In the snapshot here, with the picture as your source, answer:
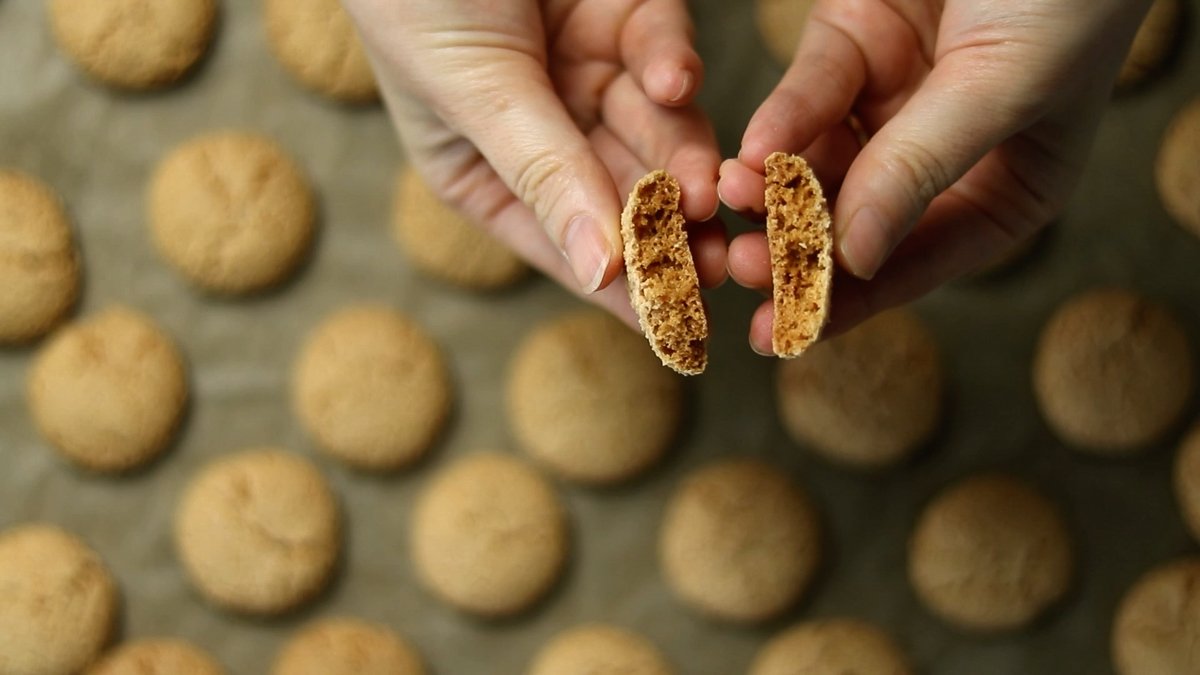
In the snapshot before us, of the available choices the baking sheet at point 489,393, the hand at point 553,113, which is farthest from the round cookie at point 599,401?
the hand at point 553,113

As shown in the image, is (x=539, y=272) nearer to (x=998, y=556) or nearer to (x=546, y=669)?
(x=546, y=669)

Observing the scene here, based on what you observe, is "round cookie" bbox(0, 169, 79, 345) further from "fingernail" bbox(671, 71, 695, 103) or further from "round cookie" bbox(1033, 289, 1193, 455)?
"round cookie" bbox(1033, 289, 1193, 455)

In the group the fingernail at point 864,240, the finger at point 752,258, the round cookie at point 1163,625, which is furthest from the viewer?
the round cookie at point 1163,625

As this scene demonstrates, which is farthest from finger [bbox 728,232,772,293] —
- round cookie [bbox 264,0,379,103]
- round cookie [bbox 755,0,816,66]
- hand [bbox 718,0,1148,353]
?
round cookie [bbox 264,0,379,103]

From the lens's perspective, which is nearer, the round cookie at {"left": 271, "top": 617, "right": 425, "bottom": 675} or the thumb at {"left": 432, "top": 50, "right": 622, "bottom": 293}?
the thumb at {"left": 432, "top": 50, "right": 622, "bottom": 293}

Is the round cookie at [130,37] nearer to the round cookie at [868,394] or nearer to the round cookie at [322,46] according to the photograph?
the round cookie at [322,46]

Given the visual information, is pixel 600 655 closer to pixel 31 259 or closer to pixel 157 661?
pixel 157 661

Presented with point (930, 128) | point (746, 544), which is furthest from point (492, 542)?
point (930, 128)

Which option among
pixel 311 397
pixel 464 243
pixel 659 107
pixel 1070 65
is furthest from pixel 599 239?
pixel 311 397
